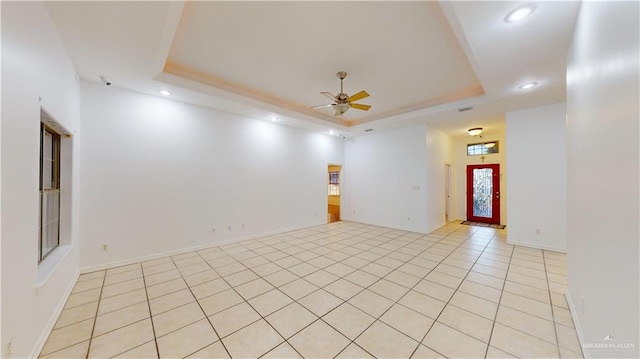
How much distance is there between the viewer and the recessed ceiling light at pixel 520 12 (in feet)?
6.30

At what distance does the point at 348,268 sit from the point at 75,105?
450cm

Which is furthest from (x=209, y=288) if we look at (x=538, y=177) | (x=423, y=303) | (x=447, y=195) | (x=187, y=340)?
(x=447, y=195)

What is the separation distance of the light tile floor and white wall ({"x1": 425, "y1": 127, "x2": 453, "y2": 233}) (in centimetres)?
206

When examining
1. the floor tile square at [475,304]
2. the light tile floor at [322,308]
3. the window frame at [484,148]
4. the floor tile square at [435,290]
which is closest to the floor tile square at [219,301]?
the light tile floor at [322,308]

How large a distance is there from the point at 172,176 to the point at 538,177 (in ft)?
24.0

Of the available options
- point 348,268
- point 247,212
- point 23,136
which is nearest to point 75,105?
point 23,136

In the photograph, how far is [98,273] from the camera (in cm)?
323

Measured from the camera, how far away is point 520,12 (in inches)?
77.6

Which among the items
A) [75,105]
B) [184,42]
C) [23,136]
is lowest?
[23,136]

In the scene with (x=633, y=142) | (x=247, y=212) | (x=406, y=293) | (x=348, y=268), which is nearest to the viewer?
(x=633, y=142)

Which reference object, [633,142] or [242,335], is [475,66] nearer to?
[633,142]

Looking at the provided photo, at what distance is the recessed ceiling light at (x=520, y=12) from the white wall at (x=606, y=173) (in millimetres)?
352

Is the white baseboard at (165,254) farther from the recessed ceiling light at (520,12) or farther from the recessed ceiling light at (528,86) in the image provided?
the recessed ceiling light at (528,86)

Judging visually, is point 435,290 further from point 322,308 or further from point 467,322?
point 322,308
